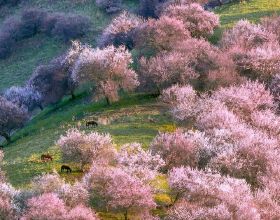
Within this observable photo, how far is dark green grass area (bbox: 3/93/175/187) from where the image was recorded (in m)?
44.1

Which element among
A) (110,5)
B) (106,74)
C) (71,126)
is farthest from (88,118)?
(110,5)

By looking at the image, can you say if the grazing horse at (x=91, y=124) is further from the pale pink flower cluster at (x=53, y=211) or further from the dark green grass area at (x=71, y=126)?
the pale pink flower cluster at (x=53, y=211)

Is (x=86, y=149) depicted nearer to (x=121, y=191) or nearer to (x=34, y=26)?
(x=121, y=191)

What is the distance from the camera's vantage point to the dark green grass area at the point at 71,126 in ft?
145

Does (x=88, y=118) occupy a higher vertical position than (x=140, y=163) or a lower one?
lower

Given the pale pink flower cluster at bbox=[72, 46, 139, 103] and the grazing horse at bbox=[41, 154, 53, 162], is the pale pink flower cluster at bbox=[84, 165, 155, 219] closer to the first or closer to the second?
the grazing horse at bbox=[41, 154, 53, 162]

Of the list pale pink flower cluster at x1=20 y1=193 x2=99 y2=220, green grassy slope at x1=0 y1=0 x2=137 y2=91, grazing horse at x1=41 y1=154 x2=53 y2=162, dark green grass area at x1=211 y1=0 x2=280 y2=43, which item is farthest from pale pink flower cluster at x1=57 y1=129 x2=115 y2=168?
green grassy slope at x1=0 y1=0 x2=137 y2=91

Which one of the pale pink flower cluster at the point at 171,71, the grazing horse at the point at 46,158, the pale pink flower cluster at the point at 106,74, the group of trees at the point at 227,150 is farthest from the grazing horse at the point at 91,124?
the grazing horse at the point at 46,158

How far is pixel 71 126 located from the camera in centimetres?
5653

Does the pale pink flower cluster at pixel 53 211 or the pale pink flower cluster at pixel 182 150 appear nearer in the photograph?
the pale pink flower cluster at pixel 53 211

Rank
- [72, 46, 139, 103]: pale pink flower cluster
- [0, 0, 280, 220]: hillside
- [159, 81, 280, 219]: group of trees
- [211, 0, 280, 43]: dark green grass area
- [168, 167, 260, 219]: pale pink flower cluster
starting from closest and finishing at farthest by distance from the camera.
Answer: [168, 167, 260, 219]: pale pink flower cluster
[159, 81, 280, 219]: group of trees
[0, 0, 280, 220]: hillside
[72, 46, 139, 103]: pale pink flower cluster
[211, 0, 280, 43]: dark green grass area

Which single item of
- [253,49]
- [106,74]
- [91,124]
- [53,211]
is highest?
[53,211]

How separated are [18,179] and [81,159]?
17.0ft

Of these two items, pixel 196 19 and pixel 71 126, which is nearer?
pixel 71 126
